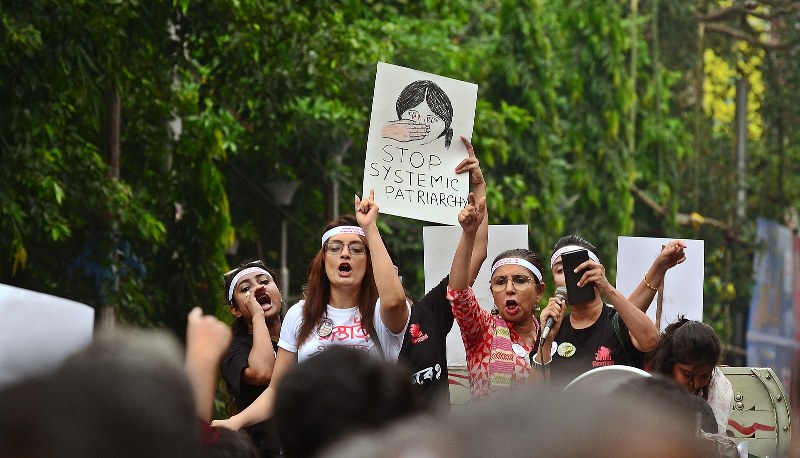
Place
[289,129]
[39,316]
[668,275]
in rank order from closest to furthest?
[39,316], [668,275], [289,129]

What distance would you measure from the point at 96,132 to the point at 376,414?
9.18 m

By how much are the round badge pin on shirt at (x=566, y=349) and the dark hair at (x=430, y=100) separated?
119cm

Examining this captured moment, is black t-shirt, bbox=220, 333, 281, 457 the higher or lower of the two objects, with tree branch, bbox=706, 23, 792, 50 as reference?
Result: lower

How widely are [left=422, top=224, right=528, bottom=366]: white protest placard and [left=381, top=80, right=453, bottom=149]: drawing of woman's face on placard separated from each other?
2.73ft

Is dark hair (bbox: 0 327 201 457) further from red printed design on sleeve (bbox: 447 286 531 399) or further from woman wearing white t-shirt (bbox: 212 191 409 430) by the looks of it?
red printed design on sleeve (bbox: 447 286 531 399)

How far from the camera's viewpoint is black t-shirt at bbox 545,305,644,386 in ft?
19.0

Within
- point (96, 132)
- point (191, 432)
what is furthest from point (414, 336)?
point (96, 132)

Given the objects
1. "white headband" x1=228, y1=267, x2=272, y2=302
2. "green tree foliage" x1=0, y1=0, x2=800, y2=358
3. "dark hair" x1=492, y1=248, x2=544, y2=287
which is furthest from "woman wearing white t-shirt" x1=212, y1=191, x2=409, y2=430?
"green tree foliage" x1=0, y1=0, x2=800, y2=358

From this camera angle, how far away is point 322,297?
5645 millimetres

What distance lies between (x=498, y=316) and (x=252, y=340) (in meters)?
1.10

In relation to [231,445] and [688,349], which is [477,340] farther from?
[231,445]

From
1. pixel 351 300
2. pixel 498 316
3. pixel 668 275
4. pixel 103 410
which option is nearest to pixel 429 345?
pixel 351 300

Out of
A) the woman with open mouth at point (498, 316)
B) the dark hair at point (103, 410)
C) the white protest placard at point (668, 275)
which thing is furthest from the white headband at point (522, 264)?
the dark hair at point (103, 410)

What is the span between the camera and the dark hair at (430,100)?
6.54m
